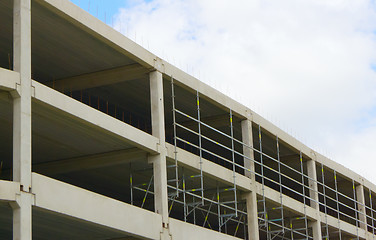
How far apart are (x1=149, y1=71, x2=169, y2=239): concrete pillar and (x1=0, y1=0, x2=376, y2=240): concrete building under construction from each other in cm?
4

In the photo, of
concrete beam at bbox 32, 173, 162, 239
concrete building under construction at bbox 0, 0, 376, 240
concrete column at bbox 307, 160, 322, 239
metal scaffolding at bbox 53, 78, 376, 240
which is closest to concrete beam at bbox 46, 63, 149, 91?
concrete building under construction at bbox 0, 0, 376, 240

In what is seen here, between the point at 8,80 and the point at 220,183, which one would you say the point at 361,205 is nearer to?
the point at 220,183

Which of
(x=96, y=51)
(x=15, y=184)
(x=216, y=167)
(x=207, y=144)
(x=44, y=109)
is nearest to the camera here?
(x=15, y=184)

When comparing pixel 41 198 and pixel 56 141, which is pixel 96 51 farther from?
pixel 41 198

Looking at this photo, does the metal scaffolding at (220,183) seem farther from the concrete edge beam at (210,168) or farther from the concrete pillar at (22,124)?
the concrete pillar at (22,124)

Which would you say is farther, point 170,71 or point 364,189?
point 364,189

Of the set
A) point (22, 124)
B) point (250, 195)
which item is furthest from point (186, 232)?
point (22, 124)

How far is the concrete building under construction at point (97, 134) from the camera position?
68.7 ft

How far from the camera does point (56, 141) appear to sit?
2578 centimetres

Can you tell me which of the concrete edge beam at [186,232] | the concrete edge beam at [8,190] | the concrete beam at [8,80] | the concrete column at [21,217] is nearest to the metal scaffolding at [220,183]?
the concrete edge beam at [186,232]

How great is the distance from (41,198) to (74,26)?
6562 millimetres

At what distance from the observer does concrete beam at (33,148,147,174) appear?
26.9 m

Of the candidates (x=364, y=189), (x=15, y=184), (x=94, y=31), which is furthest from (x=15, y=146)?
(x=364, y=189)

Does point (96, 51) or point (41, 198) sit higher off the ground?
point (96, 51)
